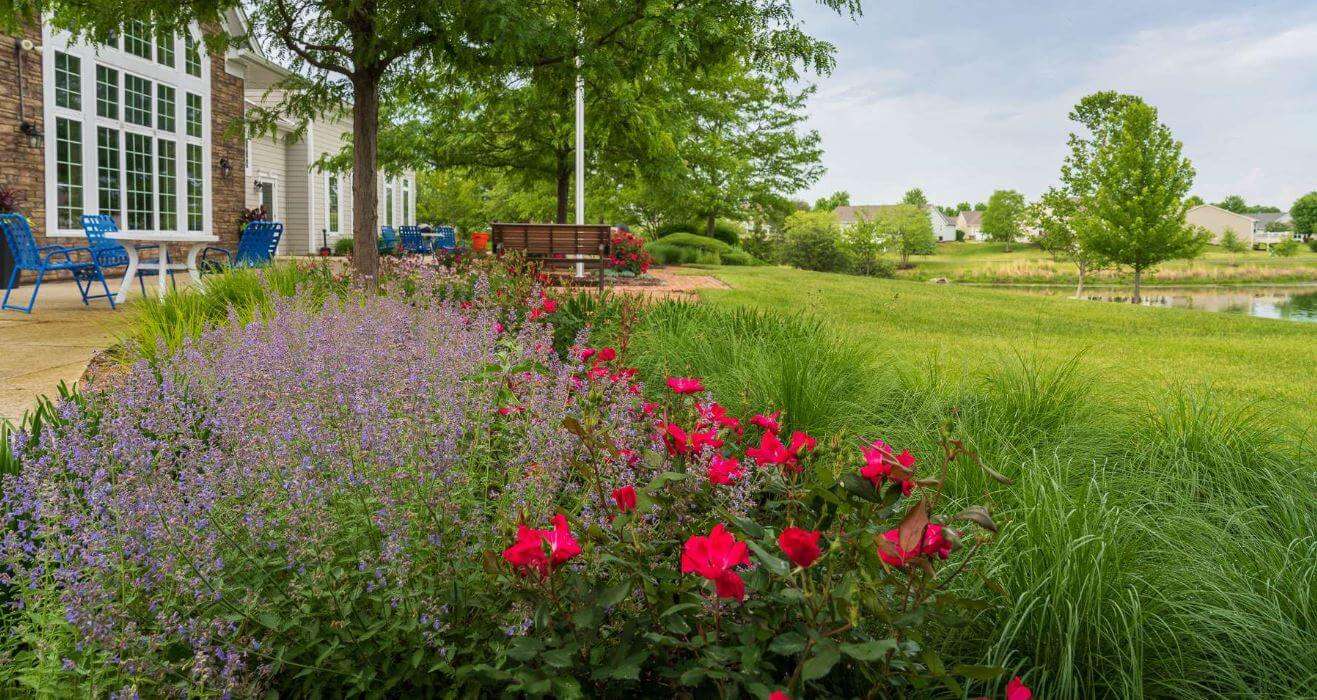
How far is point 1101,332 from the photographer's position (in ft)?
27.6

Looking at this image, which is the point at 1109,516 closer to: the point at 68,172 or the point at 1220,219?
the point at 68,172

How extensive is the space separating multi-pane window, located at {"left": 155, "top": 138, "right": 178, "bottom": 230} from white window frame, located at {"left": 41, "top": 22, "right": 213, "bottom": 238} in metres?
0.04

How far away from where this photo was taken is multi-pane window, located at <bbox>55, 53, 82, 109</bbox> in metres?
11.0

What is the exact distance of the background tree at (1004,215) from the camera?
7012 cm

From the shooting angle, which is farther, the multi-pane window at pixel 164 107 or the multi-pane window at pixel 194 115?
the multi-pane window at pixel 194 115

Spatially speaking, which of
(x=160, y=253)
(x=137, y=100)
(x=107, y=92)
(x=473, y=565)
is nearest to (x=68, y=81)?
(x=107, y=92)

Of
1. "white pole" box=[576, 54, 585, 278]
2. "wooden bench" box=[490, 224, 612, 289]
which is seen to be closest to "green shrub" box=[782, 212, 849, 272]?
"white pole" box=[576, 54, 585, 278]

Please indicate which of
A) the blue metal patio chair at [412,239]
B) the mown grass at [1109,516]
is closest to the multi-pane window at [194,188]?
the blue metal patio chair at [412,239]

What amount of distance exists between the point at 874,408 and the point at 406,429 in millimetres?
1971

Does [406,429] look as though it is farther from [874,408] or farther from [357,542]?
[874,408]

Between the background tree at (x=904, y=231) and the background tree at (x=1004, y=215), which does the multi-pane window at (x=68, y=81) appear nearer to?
the background tree at (x=904, y=231)

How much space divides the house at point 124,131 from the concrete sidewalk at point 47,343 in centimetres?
228

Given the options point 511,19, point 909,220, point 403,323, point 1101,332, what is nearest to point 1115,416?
point 403,323

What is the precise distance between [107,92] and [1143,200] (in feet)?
96.7
